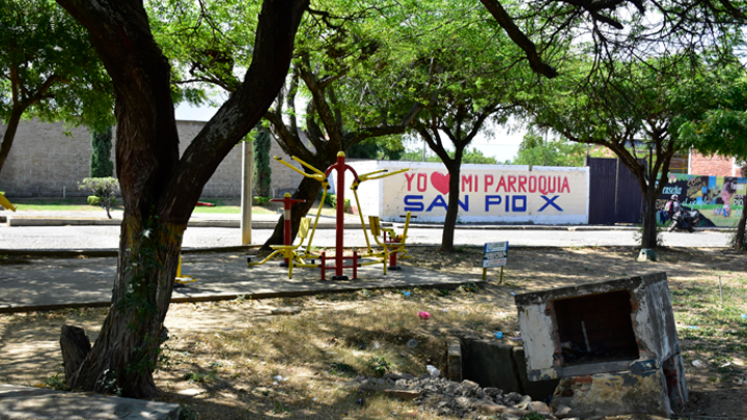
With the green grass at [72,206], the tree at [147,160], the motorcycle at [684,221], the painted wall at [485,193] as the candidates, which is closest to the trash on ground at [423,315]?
the tree at [147,160]

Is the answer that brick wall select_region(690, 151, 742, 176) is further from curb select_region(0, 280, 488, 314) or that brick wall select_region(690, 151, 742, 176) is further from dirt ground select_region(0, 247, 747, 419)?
curb select_region(0, 280, 488, 314)

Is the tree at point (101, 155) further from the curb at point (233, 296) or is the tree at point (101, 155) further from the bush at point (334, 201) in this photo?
the curb at point (233, 296)

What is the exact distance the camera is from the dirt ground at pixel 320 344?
179 inches

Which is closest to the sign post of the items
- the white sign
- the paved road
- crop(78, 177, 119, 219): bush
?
the white sign

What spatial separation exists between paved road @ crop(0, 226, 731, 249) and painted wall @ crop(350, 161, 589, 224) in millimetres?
3304

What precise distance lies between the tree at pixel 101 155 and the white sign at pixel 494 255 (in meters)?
22.2

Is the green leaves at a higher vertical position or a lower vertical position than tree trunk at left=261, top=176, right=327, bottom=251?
higher

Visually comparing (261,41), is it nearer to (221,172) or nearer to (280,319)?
(280,319)

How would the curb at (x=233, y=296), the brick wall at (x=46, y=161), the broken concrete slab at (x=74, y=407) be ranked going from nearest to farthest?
1. the broken concrete slab at (x=74, y=407)
2. the curb at (x=233, y=296)
3. the brick wall at (x=46, y=161)

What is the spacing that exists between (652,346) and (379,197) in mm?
20542

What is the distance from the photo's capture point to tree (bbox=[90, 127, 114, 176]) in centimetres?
2644

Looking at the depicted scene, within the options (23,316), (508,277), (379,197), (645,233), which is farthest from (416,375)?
(379,197)

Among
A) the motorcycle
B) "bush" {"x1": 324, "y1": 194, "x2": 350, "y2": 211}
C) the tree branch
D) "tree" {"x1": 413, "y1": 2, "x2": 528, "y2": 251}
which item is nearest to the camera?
the tree branch

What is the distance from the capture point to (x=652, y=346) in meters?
4.79
